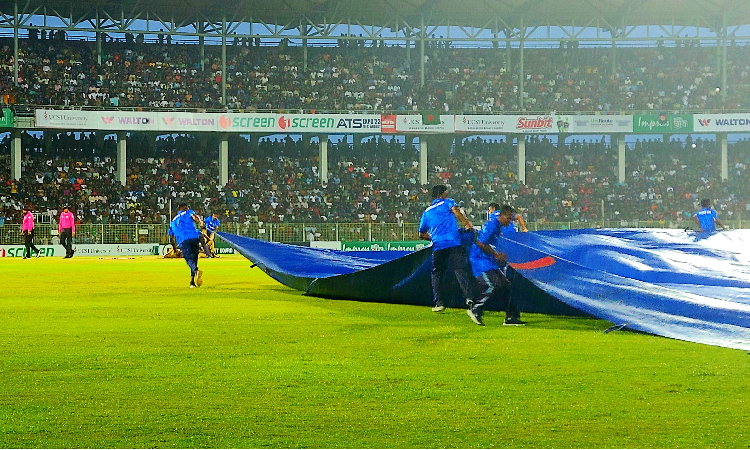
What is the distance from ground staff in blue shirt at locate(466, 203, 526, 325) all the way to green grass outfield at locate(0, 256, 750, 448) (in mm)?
301

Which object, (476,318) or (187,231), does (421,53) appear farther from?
(476,318)

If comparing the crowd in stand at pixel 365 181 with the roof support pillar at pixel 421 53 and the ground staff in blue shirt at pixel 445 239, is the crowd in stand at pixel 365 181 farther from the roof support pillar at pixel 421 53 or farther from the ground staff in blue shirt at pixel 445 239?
the ground staff in blue shirt at pixel 445 239

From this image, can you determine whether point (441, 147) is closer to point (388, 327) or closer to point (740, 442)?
point (388, 327)

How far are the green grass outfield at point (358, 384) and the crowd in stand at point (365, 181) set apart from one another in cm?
3355

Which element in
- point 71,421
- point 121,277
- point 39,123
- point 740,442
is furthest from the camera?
point 39,123

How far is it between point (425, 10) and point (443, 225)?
1569 inches

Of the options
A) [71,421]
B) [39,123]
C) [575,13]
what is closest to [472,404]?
[71,421]

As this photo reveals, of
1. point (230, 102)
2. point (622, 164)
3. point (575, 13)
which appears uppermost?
point (575, 13)

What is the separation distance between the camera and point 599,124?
50.0m

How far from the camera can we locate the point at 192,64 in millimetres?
51406

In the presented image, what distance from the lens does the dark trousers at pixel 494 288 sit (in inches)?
447

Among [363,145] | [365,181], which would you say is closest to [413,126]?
[363,145]

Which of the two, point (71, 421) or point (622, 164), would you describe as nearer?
point (71, 421)

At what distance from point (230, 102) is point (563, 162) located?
64.0ft
